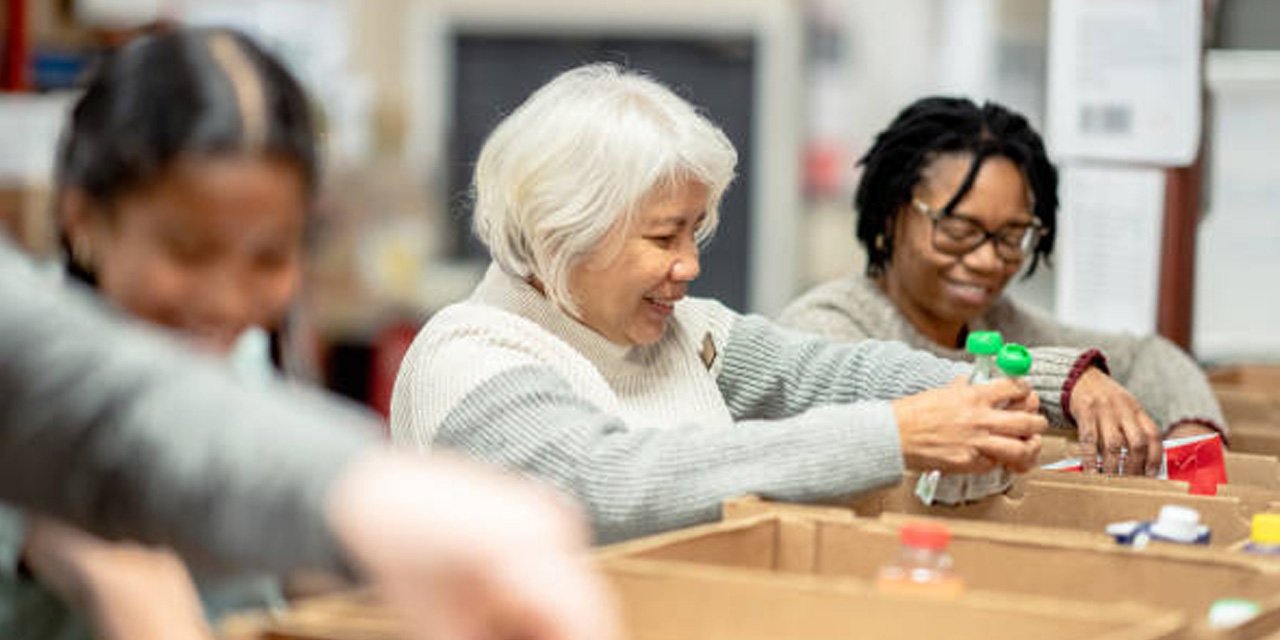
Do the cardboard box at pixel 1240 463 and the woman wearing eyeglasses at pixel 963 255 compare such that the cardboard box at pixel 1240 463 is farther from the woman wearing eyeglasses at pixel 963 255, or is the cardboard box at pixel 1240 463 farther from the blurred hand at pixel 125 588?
the blurred hand at pixel 125 588

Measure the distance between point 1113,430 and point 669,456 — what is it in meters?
0.82

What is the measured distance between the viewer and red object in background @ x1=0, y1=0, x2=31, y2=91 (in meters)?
4.53

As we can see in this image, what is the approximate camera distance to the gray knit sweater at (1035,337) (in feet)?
10.7

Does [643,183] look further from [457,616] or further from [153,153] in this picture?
[457,616]

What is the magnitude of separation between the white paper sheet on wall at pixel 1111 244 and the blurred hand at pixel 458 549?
3392 millimetres

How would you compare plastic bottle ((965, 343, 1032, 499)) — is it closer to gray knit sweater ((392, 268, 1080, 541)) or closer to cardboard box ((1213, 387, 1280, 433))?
gray knit sweater ((392, 268, 1080, 541))

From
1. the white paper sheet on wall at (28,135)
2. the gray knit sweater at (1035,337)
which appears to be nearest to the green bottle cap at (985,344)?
the gray knit sweater at (1035,337)

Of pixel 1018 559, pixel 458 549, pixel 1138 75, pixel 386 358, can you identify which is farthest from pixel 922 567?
pixel 386 358

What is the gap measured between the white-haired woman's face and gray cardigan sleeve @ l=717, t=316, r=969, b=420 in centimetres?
22

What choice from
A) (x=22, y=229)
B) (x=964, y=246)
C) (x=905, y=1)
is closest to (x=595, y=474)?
(x=964, y=246)

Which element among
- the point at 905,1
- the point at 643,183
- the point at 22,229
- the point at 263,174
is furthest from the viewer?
the point at 905,1

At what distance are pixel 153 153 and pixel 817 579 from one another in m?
0.65

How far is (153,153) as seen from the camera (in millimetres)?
1372

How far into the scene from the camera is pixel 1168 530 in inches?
85.2
